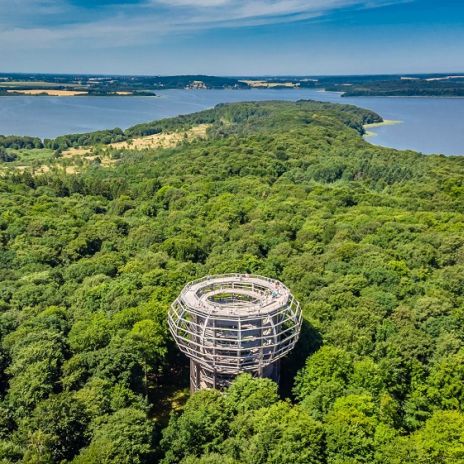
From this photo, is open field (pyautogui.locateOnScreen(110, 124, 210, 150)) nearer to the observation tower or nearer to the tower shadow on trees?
the observation tower

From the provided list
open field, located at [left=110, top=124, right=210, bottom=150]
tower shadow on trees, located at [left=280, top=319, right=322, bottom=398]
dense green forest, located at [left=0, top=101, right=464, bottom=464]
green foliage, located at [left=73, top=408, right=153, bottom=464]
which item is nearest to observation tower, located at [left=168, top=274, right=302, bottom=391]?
tower shadow on trees, located at [left=280, top=319, right=322, bottom=398]

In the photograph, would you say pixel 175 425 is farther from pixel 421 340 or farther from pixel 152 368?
pixel 421 340

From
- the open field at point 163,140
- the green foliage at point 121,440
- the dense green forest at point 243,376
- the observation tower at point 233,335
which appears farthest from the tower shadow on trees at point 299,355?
the open field at point 163,140

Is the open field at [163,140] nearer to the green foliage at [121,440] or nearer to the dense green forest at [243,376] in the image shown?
the dense green forest at [243,376]

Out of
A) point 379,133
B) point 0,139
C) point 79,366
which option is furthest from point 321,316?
point 379,133

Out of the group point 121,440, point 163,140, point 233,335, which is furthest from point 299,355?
point 163,140

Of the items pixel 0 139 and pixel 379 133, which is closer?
pixel 0 139
